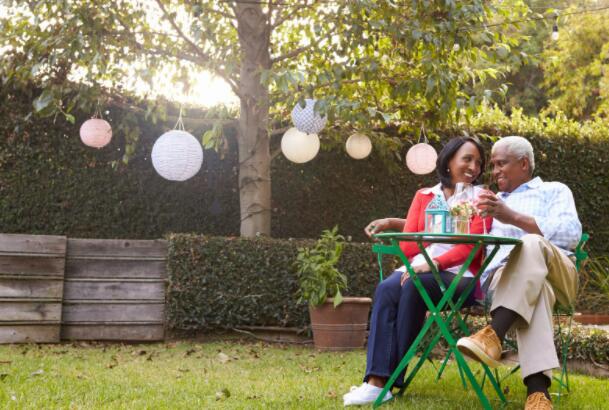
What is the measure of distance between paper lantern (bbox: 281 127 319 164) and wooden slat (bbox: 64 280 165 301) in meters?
1.56

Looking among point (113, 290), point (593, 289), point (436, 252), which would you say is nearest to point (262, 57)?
point (113, 290)

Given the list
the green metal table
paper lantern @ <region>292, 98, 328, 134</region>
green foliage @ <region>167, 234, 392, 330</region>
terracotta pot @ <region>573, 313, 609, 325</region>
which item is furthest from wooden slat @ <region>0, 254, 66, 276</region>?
terracotta pot @ <region>573, 313, 609, 325</region>

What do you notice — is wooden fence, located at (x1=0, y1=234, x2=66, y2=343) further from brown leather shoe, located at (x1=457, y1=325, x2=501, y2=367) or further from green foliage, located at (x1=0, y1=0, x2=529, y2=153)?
brown leather shoe, located at (x1=457, y1=325, x2=501, y2=367)

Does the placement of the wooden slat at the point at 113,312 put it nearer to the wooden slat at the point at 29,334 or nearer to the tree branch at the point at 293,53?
the wooden slat at the point at 29,334

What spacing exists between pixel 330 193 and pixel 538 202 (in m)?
3.96

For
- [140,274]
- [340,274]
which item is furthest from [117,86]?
[340,274]

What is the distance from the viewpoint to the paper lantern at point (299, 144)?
5.91 meters

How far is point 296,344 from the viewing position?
582 centimetres

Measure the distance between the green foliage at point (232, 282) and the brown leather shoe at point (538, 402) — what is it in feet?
10.0

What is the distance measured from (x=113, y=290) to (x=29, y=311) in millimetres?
657

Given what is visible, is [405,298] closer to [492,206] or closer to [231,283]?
[492,206]

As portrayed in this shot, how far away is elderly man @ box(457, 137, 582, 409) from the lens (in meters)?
2.67

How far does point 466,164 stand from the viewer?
3.38 metres

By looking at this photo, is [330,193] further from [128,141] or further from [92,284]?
[92,284]
